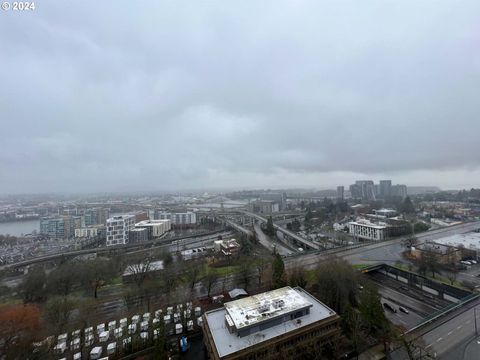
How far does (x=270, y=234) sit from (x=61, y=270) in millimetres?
25774

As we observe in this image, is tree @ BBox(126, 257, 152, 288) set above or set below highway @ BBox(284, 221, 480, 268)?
above

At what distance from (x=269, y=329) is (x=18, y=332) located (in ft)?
32.8

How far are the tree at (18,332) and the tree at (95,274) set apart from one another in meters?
5.84

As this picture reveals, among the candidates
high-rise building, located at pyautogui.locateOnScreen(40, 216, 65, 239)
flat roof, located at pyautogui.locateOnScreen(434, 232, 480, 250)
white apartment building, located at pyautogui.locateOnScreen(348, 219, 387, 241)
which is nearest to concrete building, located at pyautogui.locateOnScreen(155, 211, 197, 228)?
high-rise building, located at pyautogui.locateOnScreen(40, 216, 65, 239)

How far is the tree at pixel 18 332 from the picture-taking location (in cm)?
843

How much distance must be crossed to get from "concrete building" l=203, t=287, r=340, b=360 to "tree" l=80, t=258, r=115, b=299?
34.8ft

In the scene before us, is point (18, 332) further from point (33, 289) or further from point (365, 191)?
point (365, 191)

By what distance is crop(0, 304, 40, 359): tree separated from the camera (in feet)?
27.7

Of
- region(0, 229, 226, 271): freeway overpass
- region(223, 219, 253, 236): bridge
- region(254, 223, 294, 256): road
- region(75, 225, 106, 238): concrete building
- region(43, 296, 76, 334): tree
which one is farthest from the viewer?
region(75, 225, 106, 238): concrete building

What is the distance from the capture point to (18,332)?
9203mm

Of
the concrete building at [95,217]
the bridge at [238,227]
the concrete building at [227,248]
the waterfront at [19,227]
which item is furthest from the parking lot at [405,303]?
the waterfront at [19,227]

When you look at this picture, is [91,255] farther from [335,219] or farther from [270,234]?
[335,219]

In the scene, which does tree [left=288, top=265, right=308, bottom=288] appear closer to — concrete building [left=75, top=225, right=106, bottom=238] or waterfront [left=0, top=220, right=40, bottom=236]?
concrete building [left=75, top=225, right=106, bottom=238]

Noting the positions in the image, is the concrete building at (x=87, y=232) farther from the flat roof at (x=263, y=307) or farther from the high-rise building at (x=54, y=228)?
the flat roof at (x=263, y=307)
